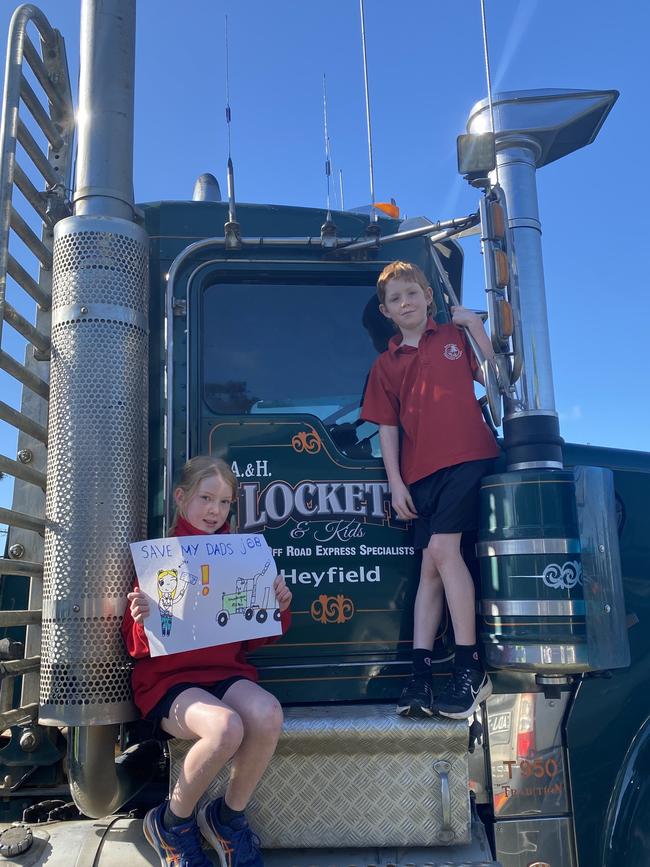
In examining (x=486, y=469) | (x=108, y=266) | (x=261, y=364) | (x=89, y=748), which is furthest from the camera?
(x=261, y=364)

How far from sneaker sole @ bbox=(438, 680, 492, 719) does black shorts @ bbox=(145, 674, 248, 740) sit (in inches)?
25.9

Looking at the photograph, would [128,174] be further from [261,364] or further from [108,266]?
[261,364]

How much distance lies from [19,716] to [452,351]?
196 centimetres

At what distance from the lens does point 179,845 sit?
2156 mm

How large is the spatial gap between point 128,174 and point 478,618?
2018mm

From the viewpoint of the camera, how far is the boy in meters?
2.54

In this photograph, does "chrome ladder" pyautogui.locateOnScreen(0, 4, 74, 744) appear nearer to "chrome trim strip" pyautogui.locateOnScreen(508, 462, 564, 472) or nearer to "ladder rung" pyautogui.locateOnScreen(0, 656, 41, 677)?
"ladder rung" pyautogui.locateOnScreen(0, 656, 41, 677)

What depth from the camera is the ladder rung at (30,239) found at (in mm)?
2631

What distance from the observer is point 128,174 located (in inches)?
105

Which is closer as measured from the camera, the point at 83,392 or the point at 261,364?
the point at 83,392

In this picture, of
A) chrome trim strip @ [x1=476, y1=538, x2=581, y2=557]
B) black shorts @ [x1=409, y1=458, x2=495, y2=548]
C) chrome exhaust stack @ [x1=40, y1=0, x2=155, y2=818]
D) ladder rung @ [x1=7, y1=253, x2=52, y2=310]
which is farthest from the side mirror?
ladder rung @ [x1=7, y1=253, x2=52, y2=310]

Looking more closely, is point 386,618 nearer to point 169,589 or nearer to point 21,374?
point 169,589

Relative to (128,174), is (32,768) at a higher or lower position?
lower

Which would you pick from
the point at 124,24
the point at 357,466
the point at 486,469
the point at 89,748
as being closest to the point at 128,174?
the point at 124,24
